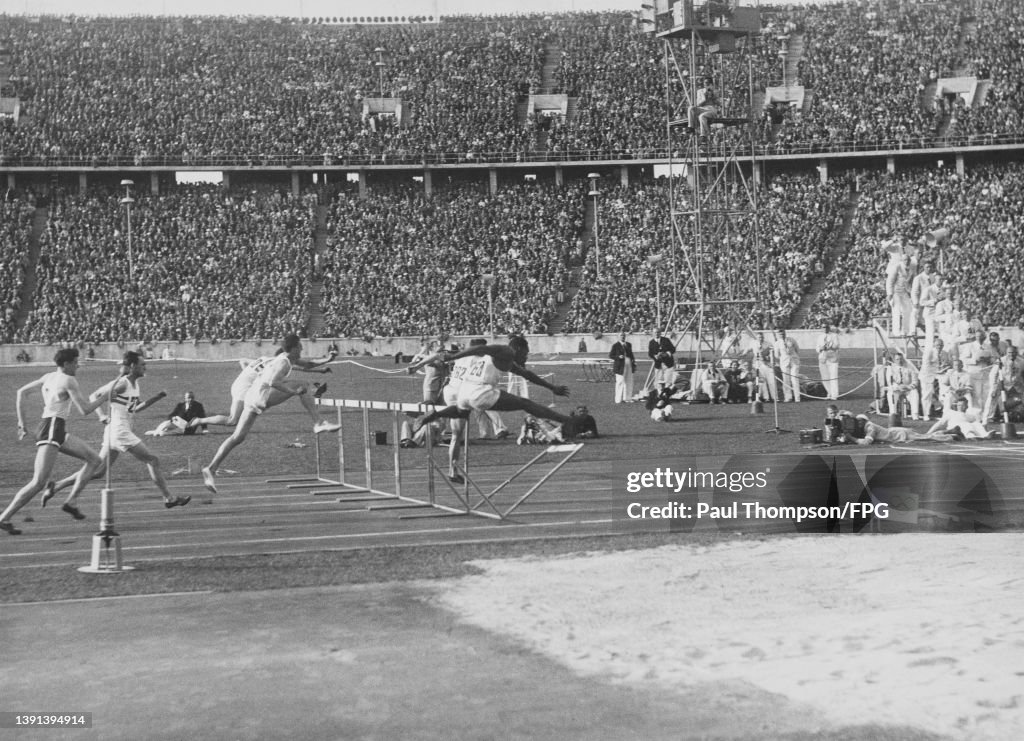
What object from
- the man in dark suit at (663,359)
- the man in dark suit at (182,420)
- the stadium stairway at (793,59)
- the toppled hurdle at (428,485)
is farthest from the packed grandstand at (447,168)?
the toppled hurdle at (428,485)

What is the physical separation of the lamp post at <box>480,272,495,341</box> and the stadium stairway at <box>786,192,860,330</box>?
39.6 ft

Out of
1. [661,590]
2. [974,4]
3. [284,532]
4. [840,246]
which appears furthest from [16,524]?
A: [974,4]

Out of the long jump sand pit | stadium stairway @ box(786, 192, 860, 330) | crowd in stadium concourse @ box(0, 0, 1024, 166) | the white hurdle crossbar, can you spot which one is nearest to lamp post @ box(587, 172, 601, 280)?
crowd in stadium concourse @ box(0, 0, 1024, 166)

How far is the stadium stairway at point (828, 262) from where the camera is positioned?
5572 cm

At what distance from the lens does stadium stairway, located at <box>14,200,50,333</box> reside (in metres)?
57.8

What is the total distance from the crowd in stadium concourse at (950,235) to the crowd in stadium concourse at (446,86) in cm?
264

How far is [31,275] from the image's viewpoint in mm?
59562

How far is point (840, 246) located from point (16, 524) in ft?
158

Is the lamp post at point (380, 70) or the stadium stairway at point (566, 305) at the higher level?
the lamp post at point (380, 70)

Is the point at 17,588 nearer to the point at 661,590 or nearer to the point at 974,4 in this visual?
the point at 661,590

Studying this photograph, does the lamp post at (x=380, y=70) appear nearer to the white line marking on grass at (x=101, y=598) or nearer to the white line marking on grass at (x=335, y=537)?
the white line marking on grass at (x=335, y=537)

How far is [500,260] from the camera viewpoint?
61031 millimetres

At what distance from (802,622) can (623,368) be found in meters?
22.5

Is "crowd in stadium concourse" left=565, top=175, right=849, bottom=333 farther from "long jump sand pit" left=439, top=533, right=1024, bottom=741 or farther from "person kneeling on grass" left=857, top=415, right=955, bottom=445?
"long jump sand pit" left=439, top=533, right=1024, bottom=741
